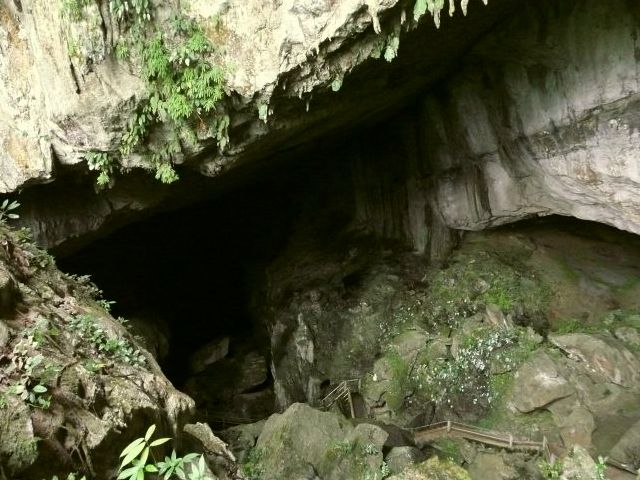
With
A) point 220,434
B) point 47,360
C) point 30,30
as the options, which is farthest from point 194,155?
point 220,434

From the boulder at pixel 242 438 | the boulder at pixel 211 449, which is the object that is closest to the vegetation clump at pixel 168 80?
the boulder at pixel 211 449

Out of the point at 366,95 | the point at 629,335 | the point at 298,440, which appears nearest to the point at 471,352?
the point at 629,335

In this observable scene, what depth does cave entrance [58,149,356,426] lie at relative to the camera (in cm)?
1287

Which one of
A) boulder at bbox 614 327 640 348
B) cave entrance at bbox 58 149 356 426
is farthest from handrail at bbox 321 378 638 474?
cave entrance at bbox 58 149 356 426

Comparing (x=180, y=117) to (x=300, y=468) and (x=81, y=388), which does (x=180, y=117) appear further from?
(x=300, y=468)

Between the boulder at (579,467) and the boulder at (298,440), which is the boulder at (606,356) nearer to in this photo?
the boulder at (579,467)

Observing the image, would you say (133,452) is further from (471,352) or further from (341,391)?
(341,391)

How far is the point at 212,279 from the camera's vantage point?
1691cm

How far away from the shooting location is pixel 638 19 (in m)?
6.21

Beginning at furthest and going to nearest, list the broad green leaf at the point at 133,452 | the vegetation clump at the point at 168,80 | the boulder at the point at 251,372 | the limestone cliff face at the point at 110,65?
the boulder at the point at 251,372, the vegetation clump at the point at 168,80, the limestone cliff face at the point at 110,65, the broad green leaf at the point at 133,452

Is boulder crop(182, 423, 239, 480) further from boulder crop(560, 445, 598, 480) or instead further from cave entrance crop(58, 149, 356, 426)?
cave entrance crop(58, 149, 356, 426)

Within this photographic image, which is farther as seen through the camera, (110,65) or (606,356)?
(606,356)

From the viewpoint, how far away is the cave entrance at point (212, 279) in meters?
12.9

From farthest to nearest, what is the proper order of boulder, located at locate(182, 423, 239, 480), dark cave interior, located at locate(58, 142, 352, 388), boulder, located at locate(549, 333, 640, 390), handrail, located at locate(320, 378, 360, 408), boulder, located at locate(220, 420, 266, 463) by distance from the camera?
dark cave interior, located at locate(58, 142, 352, 388), handrail, located at locate(320, 378, 360, 408), boulder, located at locate(549, 333, 640, 390), boulder, located at locate(220, 420, 266, 463), boulder, located at locate(182, 423, 239, 480)
